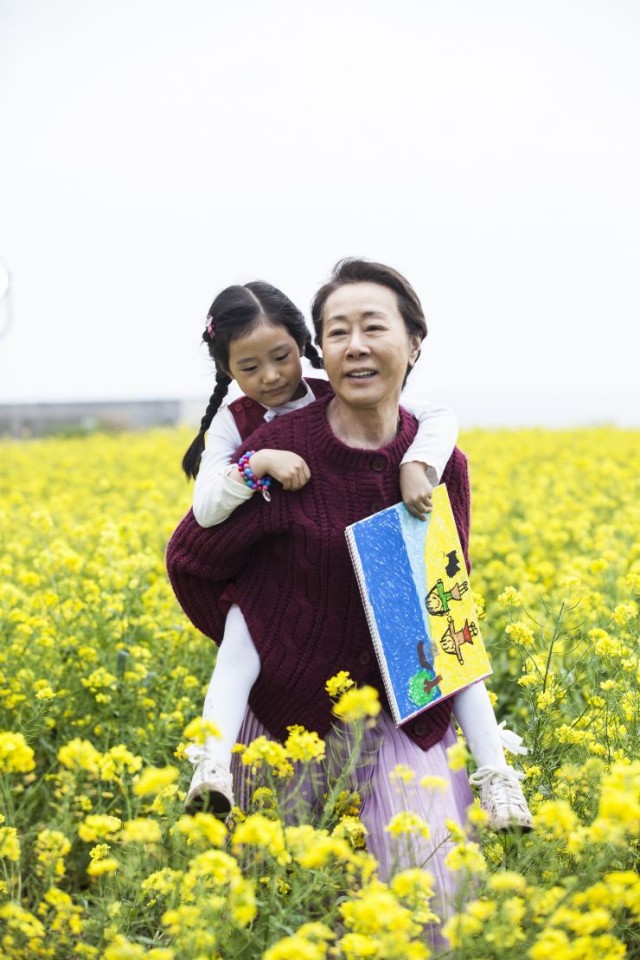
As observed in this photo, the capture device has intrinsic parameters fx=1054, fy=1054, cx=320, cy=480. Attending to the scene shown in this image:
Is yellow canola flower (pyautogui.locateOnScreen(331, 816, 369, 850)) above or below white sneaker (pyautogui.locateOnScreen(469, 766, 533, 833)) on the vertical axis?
above

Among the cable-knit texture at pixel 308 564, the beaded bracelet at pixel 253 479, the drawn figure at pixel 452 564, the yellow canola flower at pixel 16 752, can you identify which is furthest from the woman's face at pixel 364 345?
the yellow canola flower at pixel 16 752

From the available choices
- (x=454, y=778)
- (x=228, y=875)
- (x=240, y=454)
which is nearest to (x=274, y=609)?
(x=240, y=454)

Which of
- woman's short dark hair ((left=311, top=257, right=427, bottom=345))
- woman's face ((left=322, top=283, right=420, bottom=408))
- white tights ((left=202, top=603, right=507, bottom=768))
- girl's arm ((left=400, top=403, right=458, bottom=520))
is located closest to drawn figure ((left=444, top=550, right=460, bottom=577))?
girl's arm ((left=400, top=403, right=458, bottom=520))

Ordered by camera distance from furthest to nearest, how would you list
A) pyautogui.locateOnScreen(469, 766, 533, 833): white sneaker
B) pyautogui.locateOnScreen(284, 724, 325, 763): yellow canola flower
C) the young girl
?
1. the young girl
2. pyautogui.locateOnScreen(469, 766, 533, 833): white sneaker
3. pyautogui.locateOnScreen(284, 724, 325, 763): yellow canola flower

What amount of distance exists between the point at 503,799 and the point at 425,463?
0.68 m

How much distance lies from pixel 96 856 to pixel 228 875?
1.27 feet

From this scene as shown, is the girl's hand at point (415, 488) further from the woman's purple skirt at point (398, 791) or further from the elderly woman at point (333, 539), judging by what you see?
the woman's purple skirt at point (398, 791)

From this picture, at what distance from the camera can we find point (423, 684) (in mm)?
2168

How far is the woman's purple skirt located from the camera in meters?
1.96

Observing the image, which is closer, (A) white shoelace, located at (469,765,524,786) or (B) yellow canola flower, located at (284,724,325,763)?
(B) yellow canola flower, located at (284,724,325,763)

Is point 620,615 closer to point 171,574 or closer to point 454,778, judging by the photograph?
point 454,778

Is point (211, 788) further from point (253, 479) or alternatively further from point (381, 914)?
point (381, 914)

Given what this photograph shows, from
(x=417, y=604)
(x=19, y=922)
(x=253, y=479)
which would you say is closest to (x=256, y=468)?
(x=253, y=479)

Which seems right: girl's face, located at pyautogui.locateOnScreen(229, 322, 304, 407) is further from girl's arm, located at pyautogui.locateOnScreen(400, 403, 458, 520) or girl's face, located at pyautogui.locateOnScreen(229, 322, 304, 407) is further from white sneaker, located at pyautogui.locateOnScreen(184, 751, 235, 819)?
white sneaker, located at pyautogui.locateOnScreen(184, 751, 235, 819)
